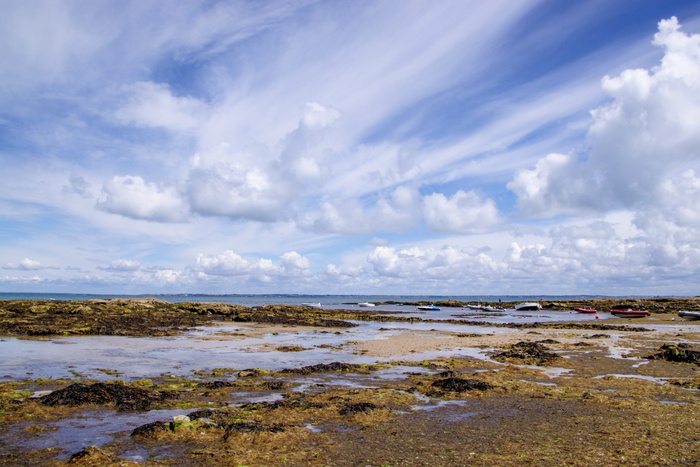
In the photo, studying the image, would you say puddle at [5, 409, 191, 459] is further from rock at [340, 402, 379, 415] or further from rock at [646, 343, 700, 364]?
rock at [646, 343, 700, 364]

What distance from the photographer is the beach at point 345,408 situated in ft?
27.1

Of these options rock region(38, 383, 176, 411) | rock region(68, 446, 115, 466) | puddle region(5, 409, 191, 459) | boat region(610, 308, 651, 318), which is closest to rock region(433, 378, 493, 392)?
puddle region(5, 409, 191, 459)

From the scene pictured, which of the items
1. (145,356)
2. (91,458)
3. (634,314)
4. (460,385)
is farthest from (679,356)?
(634,314)

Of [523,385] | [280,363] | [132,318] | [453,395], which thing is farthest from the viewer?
[132,318]

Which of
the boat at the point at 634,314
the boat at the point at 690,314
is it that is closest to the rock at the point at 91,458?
the boat at the point at 690,314

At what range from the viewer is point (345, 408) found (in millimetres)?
11375

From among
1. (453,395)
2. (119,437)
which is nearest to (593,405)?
(453,395)

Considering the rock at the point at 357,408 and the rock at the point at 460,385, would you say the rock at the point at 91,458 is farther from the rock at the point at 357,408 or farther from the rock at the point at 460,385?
the rock at the point at 460,385

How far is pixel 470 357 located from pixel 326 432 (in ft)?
51.0

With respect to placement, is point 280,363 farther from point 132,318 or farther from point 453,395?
point 132,318

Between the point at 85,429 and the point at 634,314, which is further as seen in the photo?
the point at 634,314

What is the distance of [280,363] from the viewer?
20.5 m

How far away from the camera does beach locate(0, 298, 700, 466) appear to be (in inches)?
326

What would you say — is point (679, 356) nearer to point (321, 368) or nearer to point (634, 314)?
point (321, 368)
